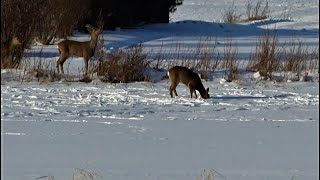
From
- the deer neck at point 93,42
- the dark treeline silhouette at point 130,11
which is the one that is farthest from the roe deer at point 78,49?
the dark treeline silhouette at point 130,11

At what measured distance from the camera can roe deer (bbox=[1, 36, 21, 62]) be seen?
18.5m

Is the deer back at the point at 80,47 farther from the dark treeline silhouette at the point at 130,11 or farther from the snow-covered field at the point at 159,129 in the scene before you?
the dark treeline silhouette at the point at 130,11

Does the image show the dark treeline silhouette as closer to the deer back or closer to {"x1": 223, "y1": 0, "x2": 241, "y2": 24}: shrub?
{"x1": 223, "y1": 0, "x2": 241, "y2": 24}: shrub

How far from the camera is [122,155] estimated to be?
8836 mm

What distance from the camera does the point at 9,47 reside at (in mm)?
19078

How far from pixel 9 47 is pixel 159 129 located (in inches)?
358

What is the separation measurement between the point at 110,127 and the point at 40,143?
172cm

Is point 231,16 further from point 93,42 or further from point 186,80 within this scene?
point 186,80

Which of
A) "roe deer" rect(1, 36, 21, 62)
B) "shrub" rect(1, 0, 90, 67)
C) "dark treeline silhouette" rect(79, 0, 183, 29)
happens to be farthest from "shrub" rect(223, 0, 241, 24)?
"roe deer" rect(1, 36, 21, 62)

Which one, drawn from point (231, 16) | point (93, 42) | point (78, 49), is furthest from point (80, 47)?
point (231, 16)

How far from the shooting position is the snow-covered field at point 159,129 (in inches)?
324

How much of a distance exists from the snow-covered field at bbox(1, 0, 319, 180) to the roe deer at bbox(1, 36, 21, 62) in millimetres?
1454

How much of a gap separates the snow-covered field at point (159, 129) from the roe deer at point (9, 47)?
4.77 ft

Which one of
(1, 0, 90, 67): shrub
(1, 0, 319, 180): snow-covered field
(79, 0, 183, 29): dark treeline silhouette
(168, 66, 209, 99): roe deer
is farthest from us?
(79, 0, 183, 29): dark treeline silhouette
